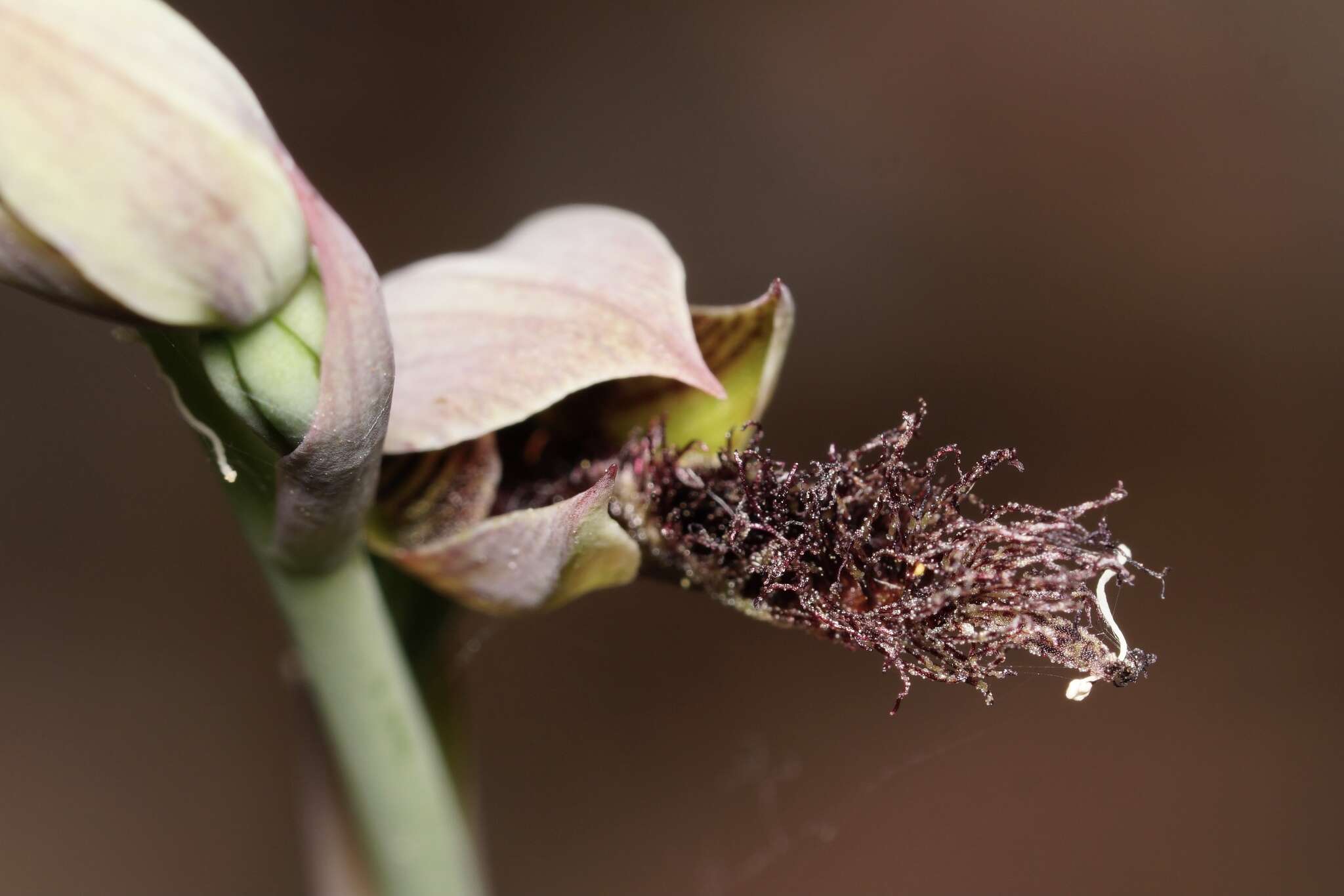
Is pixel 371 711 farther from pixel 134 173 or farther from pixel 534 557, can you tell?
pixel 134 173

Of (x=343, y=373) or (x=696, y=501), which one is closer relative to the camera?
(x=343, y=373)

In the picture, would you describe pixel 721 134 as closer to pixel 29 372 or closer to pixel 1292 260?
pixel 1292 260

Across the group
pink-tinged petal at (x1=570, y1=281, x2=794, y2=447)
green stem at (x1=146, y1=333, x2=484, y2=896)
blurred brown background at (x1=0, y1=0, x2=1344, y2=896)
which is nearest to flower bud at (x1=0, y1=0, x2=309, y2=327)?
green stem at (x1=146, y1=333, x2=484, y2=896)

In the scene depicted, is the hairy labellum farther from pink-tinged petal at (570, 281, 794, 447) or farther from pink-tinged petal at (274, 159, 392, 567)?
pink-tinged petal at (274, 159, 392, 567)

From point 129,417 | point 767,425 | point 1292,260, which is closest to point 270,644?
point 129,417

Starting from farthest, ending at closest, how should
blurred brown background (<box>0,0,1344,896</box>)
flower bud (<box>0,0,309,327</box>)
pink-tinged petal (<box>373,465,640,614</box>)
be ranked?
blurred brown background (<box>0,0,1344,896</box>), pink-tinged petal (<box>373,465,640,614</box>), flower bud (<box>0,0,309,327</box>)

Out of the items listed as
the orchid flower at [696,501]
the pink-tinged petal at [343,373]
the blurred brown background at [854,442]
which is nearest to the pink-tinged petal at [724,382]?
the orchid flower at [696,501]

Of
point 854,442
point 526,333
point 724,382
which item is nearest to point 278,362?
point 526,333
